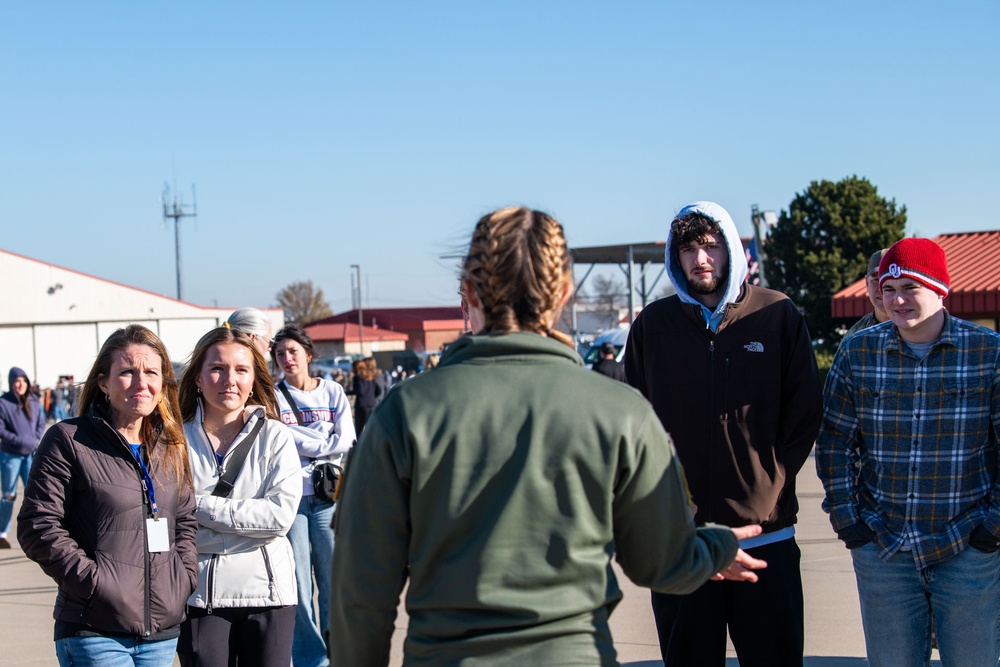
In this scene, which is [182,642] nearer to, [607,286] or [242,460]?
[242,460]

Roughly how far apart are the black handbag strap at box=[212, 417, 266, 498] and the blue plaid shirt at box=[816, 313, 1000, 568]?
2377 millimetres

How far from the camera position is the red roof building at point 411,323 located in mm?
79500

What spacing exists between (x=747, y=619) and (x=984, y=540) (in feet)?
2.81

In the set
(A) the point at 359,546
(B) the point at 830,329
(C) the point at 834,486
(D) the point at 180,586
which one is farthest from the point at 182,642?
(B) the point at 830,329

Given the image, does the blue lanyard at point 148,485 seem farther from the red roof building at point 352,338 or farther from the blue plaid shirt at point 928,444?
the red roof building at point 352,338

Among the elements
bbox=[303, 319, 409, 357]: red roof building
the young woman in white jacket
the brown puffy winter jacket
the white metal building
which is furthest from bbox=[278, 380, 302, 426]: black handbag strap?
bbox=[303, 319, 409, 357]: red roof building

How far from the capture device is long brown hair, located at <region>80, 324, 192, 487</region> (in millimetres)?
3797

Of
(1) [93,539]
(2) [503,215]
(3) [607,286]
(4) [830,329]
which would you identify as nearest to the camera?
(2) [503,215]

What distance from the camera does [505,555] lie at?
6.54 feet

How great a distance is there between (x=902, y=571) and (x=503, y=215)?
2.30 m

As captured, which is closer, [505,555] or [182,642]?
[505,555]

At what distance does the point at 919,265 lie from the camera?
3.61 meters

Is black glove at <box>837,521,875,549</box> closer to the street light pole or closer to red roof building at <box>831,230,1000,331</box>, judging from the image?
red roof building at <box>831,230,1000,331</box>

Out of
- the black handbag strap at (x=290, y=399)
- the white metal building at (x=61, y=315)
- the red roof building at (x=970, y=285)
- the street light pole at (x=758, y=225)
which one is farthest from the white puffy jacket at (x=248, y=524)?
the white metal building at (x=61, y=315)
